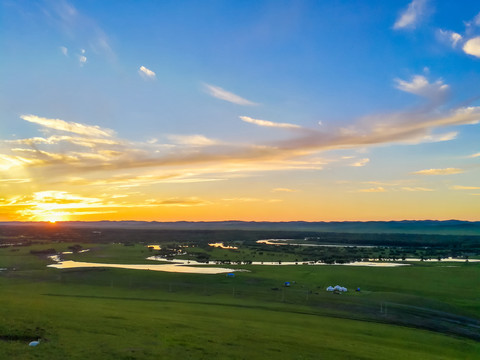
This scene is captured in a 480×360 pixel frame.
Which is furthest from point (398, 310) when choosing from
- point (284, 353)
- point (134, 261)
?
point (134, 261)

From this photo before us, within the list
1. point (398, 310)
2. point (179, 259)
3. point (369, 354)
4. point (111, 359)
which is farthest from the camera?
point (179, 259)

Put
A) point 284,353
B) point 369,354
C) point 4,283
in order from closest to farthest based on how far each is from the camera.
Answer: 1. point 284,353
2. point 369,354
3. point 4,283

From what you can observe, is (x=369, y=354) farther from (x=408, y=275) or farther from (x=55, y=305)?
(x=408, y=275)

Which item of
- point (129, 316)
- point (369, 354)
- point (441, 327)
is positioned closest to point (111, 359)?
point (129, 316)

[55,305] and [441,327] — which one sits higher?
[55,305]

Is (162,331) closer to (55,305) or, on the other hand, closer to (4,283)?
(55,305)

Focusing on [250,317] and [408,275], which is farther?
[408,275]
